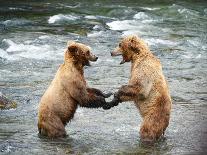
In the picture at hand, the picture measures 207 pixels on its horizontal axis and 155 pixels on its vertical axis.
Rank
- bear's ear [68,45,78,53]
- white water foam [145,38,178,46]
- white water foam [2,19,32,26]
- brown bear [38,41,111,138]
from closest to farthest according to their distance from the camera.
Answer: brown bear [38,41,111,138] → bear's ear [68,45,78,53] → white water foam [145,38,178,46] → white water foam [2,19,32,26]

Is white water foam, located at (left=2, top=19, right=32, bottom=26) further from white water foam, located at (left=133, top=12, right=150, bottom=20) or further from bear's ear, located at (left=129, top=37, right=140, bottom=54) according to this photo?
bear's ear, located at (left=129, top=37, right=140, bottom=54)

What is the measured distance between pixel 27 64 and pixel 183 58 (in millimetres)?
3770

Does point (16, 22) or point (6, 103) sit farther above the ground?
point (6, 103)

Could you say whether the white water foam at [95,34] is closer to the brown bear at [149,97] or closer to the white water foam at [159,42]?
the white water foam at [159,42]

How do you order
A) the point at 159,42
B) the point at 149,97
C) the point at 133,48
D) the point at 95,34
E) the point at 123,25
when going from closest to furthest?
the point at 149,97 < the point at 133,48 < the point at 159,42 < the point at 95,34 < the point at 123,25

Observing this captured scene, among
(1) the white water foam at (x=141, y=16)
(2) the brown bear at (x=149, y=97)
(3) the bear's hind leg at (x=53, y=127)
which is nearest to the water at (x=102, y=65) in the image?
(1) the white water foam at (x=141, y=16)

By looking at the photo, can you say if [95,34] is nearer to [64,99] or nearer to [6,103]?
[6,103]

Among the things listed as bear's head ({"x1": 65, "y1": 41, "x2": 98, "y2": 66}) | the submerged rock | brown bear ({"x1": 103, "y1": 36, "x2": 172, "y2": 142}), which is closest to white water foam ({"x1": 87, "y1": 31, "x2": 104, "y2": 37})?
the submerged rock

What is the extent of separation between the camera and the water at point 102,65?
24.3 ft

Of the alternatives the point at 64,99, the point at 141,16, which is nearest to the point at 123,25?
the point at 141,16

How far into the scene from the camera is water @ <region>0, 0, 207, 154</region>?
7.41m

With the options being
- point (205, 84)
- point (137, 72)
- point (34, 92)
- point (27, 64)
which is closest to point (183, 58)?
point (205, 84)

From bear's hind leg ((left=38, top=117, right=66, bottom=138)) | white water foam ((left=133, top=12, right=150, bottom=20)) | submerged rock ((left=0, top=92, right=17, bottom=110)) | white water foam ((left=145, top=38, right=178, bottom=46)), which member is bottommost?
white water foam ((left=133, top=12, right=150, bottom=20))

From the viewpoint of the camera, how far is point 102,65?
1292 centimetres
